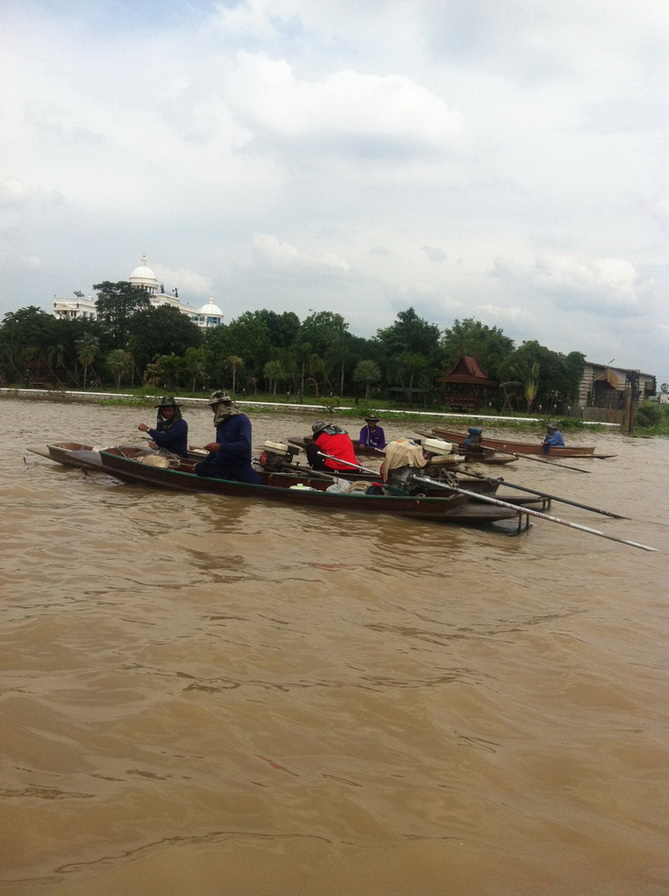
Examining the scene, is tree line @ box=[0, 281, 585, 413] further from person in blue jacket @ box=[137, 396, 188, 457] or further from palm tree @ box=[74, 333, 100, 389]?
person in blue jacket @ box=[137, 396, 188, 457]

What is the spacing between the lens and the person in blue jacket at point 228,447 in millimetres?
8961

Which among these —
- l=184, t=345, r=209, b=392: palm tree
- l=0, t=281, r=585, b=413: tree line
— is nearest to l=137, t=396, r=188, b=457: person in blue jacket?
l=0, t=281, r=585, b=413: tree line

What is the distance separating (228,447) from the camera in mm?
8922

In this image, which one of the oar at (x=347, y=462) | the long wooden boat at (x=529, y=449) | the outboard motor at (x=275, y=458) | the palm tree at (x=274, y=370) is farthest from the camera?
the palm tree at (x=274, y=370)

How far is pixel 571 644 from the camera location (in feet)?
15.7

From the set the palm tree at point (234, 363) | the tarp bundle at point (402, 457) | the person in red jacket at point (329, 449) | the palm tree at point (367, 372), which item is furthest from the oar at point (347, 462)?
the palm tree at point (234, 363)

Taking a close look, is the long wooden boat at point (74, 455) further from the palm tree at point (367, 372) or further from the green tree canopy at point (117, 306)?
the green tree canopy at point (117, 306)

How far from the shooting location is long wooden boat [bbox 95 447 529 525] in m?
8.55

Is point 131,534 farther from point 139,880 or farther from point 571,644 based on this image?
point 139,880

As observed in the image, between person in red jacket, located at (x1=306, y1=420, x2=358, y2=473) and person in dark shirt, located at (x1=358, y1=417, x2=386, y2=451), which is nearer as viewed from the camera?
person in red jacket, located at (x1=306, y1=420, x2=358, y2=473)

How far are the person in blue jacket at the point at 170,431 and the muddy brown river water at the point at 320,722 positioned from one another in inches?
127

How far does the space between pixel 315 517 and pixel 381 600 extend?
323 cm

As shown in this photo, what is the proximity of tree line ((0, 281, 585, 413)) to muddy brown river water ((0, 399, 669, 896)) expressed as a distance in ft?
117

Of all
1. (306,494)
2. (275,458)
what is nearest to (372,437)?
(275,458)
